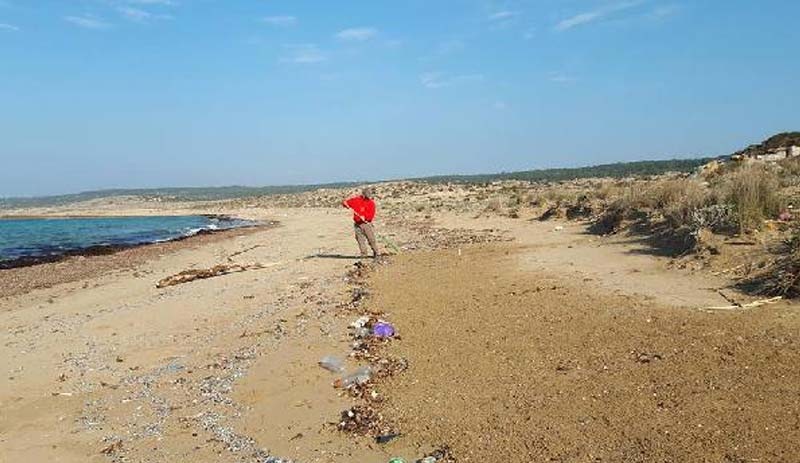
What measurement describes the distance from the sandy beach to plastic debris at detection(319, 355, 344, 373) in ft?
0.39

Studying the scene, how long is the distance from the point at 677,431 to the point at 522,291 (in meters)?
5.09

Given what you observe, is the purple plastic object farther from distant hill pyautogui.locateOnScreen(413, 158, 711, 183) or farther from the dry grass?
distant hill pyautogui.locateOnScreen(413, 158, 711, 183)

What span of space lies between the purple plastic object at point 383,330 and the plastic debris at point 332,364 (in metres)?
0.83

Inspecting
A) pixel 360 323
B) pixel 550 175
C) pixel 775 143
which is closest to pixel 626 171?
pixel 550 175

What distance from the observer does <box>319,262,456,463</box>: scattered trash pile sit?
17.3 feet

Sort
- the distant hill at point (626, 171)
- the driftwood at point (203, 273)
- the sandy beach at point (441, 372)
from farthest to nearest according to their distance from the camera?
1. the distant hill at point (626, 171)
2. the driftwood at point (203, 273)
3. the sandy beach at point (441, 372)

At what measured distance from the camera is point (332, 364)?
7219 mm

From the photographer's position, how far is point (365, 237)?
17156mm

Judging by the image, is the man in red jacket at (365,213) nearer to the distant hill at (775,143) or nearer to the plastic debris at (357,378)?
the plastic debris at (357,378)

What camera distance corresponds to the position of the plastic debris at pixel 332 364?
7072 mm

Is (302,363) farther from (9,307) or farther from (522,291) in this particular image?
(9,307)

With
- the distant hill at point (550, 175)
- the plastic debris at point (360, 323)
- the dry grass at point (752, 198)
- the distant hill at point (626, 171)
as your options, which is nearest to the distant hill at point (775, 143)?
the distant hill at point (550, 175)

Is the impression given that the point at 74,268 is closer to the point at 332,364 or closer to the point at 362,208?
the point at 362,208

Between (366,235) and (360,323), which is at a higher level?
(366,235)
